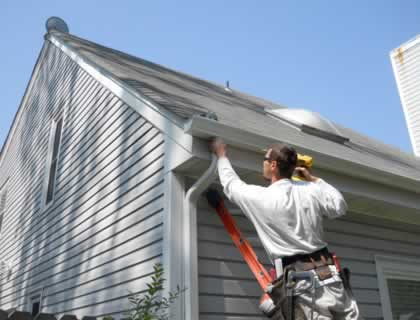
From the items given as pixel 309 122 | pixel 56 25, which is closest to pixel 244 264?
pixel 309 122

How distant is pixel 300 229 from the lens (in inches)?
93.9

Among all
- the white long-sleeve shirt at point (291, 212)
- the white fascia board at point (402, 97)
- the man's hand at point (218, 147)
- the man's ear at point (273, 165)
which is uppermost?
the white fascia board at point (402, 97)

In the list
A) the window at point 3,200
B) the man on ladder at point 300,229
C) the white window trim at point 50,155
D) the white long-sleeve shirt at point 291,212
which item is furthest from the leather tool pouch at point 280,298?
the window at point 3,200

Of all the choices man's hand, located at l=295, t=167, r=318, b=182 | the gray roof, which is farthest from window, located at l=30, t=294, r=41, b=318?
man's hand, located at l=295, t=167, r=318, b=182

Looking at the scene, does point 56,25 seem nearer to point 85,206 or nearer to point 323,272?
point 85,206

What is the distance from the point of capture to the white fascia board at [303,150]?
3463 mm

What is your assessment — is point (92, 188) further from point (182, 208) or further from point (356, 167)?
point (356, 167)

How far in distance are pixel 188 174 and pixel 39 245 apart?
465cm

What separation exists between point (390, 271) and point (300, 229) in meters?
3.64

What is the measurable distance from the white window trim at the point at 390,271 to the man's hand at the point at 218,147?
9.52ft

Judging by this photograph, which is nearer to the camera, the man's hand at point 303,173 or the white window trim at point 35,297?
the man's hand at point 303,173

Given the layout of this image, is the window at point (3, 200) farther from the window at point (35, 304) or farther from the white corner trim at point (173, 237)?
the white corner trim at point (173, 237)

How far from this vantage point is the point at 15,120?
1205cm

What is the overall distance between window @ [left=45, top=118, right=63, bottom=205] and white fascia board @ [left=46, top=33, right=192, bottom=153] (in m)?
1.50
